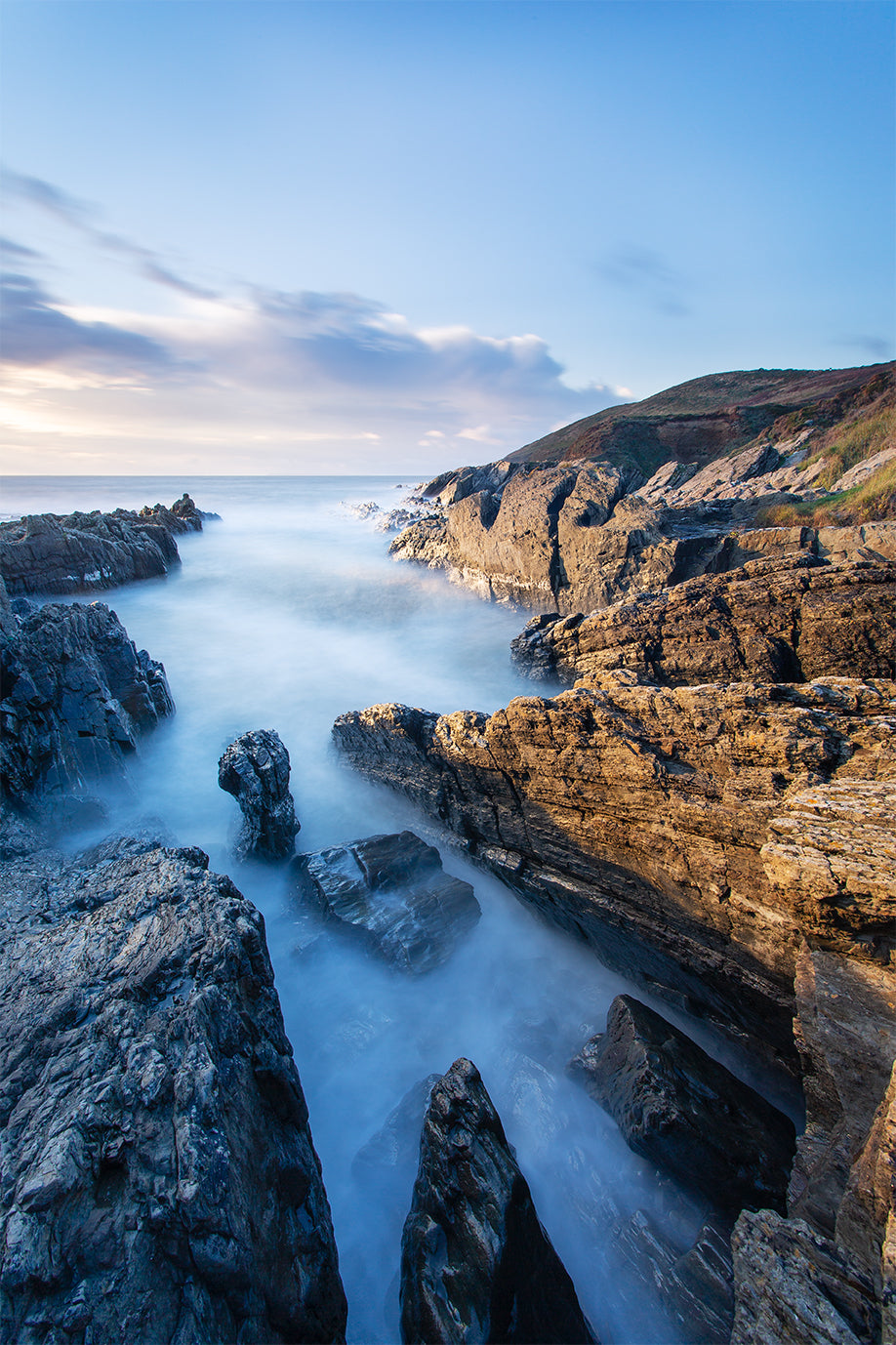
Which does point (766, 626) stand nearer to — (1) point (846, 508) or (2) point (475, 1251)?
(2) point (475, 1251)

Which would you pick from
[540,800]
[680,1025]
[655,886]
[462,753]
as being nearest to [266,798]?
[462,753]

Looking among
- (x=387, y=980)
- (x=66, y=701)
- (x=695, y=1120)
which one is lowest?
(x=387, y=980)

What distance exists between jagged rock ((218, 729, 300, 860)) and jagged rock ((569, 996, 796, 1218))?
281 inches

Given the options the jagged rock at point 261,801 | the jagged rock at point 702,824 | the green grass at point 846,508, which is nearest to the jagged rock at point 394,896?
the jagged rock at point 261,801

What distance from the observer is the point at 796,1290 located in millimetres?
3414

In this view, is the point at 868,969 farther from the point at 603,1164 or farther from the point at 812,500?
the point at 812,500

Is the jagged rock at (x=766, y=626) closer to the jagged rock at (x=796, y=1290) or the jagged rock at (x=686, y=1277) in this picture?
the jagged rock at (x=796, y=1290)

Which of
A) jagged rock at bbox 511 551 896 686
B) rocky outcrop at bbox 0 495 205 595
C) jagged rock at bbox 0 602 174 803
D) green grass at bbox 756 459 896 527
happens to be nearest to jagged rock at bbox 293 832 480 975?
jagged rock at bbox 511 551 896 686

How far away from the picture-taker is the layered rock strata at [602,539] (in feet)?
44.9

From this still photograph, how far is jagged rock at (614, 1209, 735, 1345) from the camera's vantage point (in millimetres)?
4422

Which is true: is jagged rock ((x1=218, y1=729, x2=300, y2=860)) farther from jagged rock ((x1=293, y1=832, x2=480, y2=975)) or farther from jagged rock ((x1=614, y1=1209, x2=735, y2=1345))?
jagged rock ((x1=614, y1=1209, x2=735, y2=1345))

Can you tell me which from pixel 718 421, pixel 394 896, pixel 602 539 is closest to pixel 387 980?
pixel 394 896

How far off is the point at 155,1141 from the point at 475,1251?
114 inches

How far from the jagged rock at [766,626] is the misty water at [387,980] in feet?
17.0
